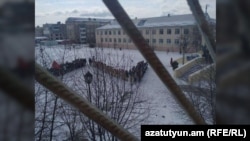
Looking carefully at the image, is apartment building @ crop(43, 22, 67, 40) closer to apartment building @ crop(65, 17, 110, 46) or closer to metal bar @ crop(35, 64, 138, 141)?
apartment building @ crop(65, 17, 110, 46)

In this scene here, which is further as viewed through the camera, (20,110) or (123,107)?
(123,107)

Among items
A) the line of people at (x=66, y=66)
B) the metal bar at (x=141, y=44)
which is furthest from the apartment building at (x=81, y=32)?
the metal bar at (x=141, y=44)

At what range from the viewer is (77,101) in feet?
1.30

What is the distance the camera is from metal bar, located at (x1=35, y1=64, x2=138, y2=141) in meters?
0.38

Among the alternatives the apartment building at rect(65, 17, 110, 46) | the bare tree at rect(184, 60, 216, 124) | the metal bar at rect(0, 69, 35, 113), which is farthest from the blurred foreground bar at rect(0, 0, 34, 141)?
the apartment building at rect(65, 17, 110, 46)

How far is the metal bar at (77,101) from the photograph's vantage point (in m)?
0.38

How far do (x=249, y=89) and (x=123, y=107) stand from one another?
4429mm

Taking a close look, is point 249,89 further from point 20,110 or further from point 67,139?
point 67,139

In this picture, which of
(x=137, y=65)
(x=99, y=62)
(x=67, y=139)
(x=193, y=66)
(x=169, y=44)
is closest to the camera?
(x=67, y=139)

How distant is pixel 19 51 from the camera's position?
338 millimetres

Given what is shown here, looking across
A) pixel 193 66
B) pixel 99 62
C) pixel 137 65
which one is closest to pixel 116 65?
pixel 99 62

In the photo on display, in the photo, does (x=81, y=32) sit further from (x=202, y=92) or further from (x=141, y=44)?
(x=141, y=44)

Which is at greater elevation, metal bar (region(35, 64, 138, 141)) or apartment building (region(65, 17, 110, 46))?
apartment building (region(65, 17, 110, 46))

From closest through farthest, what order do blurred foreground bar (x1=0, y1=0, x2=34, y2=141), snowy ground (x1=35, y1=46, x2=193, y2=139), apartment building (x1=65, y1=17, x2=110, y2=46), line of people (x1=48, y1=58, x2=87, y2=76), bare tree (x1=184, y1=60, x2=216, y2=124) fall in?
blurred foreground bar (x1=0, y1=0, x2=34, y2=141) < bare tree (x1=184, y1=60, x2=216, y2=124) < line of people (x1=48, y1=58, x2=87, y2=76) < snowy ground (x1=35, y1=46, x2=193, y2=139) < apartment building (x1=65, y1=17, x2=110, y2=46)
